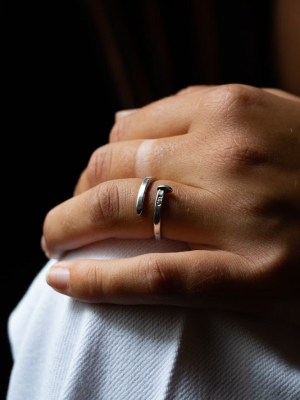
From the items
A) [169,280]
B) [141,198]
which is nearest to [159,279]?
[169,280]

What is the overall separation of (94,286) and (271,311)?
270 mm

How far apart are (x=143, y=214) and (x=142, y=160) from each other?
0.37ft

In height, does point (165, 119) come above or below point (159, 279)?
above

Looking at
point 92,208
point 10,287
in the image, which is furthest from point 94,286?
point 10,287

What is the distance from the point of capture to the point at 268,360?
20.4 inches

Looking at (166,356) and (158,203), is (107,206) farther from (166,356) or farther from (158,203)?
(166,356)

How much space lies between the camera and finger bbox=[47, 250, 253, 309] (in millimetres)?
487

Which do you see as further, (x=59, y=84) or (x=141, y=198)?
(x=59, y=84)

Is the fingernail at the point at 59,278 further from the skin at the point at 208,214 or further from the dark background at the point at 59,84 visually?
the dark background at the point at 59,84

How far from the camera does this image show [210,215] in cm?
53

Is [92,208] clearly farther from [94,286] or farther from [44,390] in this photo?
[44,390]

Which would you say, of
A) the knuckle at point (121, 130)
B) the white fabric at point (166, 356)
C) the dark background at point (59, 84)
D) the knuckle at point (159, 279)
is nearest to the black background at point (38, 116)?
the dark background at point (59, 84)

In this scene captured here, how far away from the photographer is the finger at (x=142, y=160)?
58cm

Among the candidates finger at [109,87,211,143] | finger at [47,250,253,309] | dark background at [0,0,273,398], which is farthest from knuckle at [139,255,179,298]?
dark background at [0,0,273,398]
